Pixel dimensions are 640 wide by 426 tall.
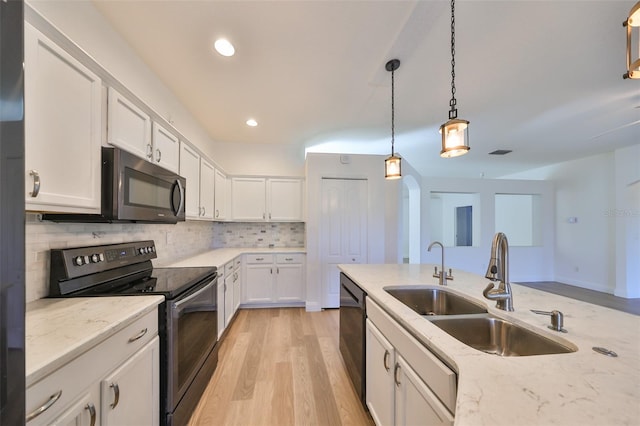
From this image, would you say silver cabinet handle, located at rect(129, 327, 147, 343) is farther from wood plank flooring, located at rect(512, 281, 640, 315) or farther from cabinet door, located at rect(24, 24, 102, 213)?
wood plank flooring, located at rect(512, 281, 640, 315)

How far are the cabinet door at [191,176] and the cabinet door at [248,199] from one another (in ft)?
4.29

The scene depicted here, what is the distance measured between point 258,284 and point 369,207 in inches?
85.6

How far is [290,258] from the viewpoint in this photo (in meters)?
3.81

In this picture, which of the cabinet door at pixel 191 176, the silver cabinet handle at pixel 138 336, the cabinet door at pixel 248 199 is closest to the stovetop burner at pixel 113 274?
the silver cabinet handle at pixel 138 336

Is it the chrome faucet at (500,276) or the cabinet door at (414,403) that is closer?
the cabinet door at (414,403)

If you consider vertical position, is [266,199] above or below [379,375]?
above

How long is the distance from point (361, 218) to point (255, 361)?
8.06 ft

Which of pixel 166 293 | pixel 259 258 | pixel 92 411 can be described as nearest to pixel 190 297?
pixel 166 293

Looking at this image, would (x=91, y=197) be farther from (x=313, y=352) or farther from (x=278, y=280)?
(x=278, y=280)

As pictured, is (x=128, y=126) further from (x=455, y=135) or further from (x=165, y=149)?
(x=455, y=135)

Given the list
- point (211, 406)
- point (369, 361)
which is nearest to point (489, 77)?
point (369, 361)

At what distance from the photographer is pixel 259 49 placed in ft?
6.43

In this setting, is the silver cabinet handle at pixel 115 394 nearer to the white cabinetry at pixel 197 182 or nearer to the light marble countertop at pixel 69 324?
the light marble countertop at pixel 69 324

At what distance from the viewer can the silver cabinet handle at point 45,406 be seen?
66cm
